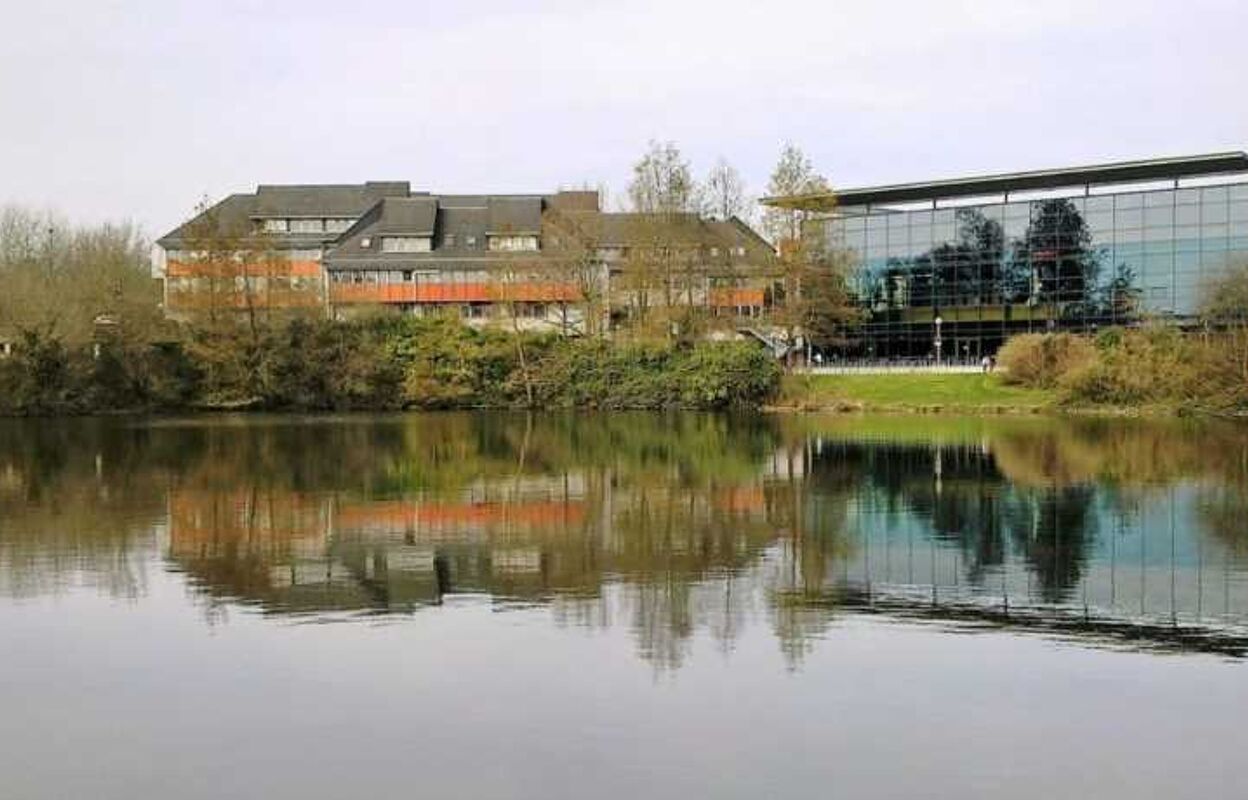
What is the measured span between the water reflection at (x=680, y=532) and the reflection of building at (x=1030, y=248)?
3417 centimetres

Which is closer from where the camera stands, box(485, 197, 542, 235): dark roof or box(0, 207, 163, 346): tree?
box(0, 207, 163, 346): tree

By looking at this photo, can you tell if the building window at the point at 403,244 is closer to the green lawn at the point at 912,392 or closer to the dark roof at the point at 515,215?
the dark roof at the point at 515,215

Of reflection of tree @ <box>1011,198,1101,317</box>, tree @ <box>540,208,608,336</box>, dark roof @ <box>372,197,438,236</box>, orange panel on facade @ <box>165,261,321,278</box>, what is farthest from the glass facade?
orange panel on facade @ <box>165,261,321,278</box>

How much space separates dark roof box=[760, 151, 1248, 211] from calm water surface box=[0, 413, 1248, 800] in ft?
152

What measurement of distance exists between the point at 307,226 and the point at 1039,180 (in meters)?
52.3

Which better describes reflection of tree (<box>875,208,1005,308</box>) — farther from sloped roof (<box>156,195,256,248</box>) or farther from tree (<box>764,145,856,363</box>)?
sloped roof (<box>156,195,256,248</box>)

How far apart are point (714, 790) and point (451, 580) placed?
9.85 metres

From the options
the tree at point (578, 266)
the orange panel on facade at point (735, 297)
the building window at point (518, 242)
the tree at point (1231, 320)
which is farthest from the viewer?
the building window at point (518, 242)

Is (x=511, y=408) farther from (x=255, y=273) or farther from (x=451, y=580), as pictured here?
(x=451, y=580)

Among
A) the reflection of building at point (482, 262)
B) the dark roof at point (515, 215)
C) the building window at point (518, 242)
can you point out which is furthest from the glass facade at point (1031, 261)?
the dark roof at point (515, 215)

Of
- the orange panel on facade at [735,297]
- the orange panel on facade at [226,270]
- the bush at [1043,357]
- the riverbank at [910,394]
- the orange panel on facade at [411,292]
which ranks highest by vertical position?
the orange panel on facade at [226,270]

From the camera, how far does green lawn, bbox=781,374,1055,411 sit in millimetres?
67438

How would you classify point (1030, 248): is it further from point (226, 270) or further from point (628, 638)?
point (628, 638)

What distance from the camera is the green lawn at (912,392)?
6744 cm
